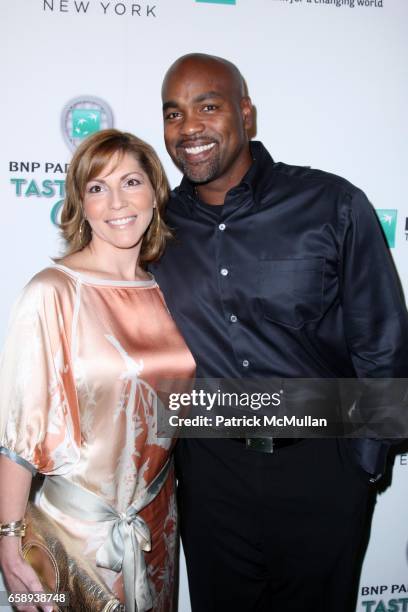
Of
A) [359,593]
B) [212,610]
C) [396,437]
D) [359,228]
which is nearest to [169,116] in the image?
[359,228]

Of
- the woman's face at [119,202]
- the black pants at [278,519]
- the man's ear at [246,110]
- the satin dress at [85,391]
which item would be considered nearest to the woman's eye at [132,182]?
the woman's face at [119,202]

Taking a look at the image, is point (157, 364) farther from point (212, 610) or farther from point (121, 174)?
point (212, 610)

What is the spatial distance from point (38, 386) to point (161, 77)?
Answer: 1.12m

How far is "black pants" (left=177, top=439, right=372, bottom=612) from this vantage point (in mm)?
1604

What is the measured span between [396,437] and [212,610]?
0.78 meters

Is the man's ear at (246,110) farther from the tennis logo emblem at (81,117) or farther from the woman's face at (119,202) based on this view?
the tennis logo emblem at (81,117)

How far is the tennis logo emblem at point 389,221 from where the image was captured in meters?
2.07

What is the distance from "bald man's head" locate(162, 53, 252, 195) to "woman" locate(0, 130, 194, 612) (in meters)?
0.10

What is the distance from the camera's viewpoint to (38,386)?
4.41 ft

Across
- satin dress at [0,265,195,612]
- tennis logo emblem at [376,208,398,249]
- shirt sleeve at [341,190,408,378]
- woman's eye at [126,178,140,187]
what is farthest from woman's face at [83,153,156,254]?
tennis logo emblem at [376,208,398,249]

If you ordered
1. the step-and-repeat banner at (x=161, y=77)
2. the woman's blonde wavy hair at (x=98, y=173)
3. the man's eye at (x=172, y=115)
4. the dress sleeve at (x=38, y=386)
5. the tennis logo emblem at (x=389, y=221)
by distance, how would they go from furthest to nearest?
the tennis logo emblem at (x=389, y=221) < the step-and-repeat banner at (x=161, y=77) < the man's eye at (x=172, y=115) < the woman's blonde wavy hair at (x=98, y=173) < the dress sleeve at (x=38, y=386)

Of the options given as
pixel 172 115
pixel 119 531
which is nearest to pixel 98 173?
pixel 172 115

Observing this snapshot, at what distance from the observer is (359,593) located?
2.21 metres

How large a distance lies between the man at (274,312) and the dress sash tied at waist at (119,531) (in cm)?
26
